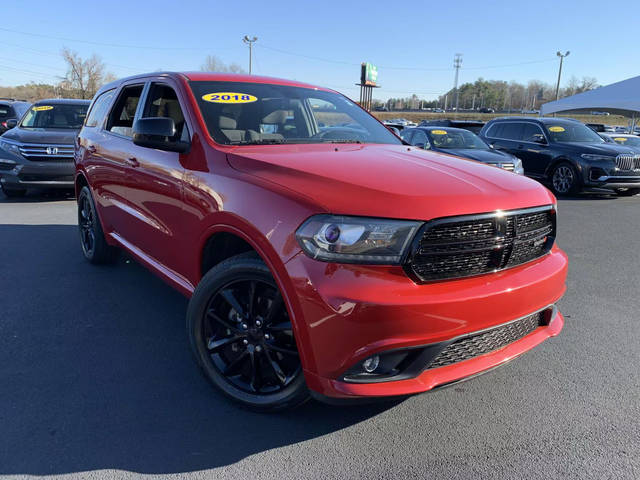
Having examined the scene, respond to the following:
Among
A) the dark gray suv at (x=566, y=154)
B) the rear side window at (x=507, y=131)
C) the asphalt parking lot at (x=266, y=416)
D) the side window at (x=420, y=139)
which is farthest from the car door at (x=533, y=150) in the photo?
the asphalt parking lot at (x=266, y=416)

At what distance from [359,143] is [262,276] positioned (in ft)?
5.05

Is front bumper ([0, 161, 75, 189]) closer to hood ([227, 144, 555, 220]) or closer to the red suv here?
the red suv

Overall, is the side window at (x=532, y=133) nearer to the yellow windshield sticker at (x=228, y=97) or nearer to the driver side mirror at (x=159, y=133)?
the yellow windshield sticker at (x=228, y=97)

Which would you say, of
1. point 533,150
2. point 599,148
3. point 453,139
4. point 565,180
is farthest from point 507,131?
point 453,139

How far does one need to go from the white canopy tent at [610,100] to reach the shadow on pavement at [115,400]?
29849 millimetres

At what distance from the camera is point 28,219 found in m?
7.32

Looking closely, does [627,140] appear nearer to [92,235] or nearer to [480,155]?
[480,155]

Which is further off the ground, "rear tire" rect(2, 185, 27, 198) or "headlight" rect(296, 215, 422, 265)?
"headlight" rect(296, 215, 422, 265)

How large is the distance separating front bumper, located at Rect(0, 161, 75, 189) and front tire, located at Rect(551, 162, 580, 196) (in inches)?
409

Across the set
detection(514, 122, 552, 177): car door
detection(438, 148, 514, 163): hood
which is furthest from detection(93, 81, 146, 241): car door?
detection(514, 122, 552, 177): car door

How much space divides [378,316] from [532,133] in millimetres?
11926

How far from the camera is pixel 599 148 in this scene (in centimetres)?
1102

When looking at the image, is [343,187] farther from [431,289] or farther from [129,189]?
[129,189]

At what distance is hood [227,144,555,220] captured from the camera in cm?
212
